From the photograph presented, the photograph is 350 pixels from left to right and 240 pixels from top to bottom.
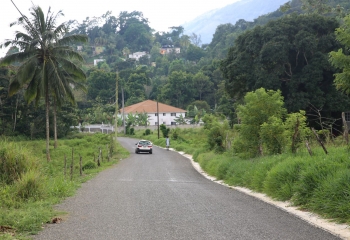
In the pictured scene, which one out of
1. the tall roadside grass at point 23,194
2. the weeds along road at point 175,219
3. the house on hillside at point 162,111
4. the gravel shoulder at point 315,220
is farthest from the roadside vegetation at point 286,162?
the house on hillside at point 162,111

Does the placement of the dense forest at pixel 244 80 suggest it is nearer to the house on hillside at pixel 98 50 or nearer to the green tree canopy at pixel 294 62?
the green tree canopy at pixel 294 62

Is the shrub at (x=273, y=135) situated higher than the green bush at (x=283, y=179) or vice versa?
the shrub at (x=273, y=135)

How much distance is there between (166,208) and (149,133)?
6751 cm

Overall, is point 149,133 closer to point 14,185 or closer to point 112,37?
point 14,185

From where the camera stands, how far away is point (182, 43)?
567 feet

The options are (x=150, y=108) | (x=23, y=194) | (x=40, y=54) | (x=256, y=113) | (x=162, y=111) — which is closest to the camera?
(x=23, y=194)

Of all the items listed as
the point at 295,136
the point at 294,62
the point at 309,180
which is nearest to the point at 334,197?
the point at 309,180

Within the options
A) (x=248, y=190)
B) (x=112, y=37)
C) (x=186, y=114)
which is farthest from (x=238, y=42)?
(x=112, y=37)

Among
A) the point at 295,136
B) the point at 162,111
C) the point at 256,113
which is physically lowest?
the point at 295,136

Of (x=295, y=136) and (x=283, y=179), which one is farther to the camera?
(x=295, y=136)

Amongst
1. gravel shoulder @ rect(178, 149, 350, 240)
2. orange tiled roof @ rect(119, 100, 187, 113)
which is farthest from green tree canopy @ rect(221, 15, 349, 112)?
orange tiled roof @ rect(119, 100, 187, 113)

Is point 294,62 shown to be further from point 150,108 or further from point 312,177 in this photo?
point 150,108

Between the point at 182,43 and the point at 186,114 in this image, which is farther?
the point at 182,43

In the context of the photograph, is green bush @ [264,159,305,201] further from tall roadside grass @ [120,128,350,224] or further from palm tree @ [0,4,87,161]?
palm tree @ [0,4,87,161]
